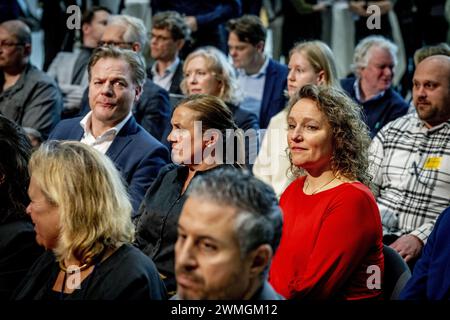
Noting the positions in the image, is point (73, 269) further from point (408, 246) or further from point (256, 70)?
point (256, 70)

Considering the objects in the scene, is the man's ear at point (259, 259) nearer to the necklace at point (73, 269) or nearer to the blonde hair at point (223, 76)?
the necklace at point (73, 269)

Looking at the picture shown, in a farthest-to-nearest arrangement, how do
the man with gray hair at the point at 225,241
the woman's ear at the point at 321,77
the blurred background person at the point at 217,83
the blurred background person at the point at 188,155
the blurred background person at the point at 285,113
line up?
the blurred background person at the point at 217,83 < the woman's ear at the point at 321,77 < the blurred background person at the point at 285,113 < the blurred background person at the point at 188,155 < the man with gray hair at the point at 225,241

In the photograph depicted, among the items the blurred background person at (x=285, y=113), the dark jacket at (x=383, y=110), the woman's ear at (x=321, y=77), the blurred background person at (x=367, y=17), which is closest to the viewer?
the blurred background person at (x=285, y=113)

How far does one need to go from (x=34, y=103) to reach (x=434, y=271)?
3.07 metres

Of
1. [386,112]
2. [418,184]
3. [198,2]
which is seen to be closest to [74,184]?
[418,184]

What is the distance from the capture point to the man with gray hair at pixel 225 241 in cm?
193

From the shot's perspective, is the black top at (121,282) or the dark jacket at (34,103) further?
the dark jacket at (34,103)

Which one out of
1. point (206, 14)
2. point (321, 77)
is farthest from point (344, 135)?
point (206, 14)

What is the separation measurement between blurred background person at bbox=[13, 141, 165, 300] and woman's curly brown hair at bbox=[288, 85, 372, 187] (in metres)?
0.83

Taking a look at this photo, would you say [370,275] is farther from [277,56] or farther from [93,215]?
[277,56]

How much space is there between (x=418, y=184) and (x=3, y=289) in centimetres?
197

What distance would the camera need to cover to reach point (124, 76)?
12.8ft

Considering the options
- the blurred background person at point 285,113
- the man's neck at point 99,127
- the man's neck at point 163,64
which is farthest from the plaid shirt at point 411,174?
the man's neck at point 163,64

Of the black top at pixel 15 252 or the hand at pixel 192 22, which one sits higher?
the hand at pixel 192 22
